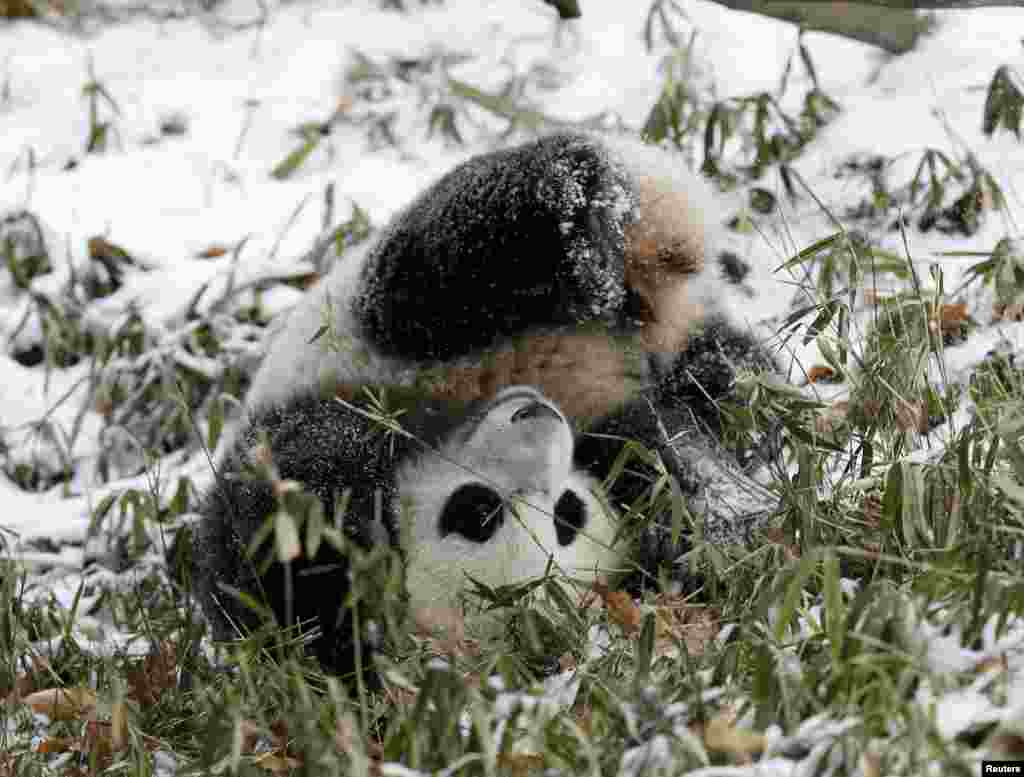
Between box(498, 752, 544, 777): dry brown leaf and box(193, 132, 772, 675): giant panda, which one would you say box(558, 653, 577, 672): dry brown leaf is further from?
box(498, 752, 544, 777): dry brown leaf

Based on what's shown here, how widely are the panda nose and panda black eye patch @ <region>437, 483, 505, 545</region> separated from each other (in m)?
0.13

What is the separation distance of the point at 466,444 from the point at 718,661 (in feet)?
2.19

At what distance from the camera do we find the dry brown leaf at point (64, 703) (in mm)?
2217

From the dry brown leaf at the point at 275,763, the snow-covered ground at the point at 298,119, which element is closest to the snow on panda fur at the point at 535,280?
the dry brown leaf at the point at 275,763

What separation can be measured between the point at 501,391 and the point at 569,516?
240mm

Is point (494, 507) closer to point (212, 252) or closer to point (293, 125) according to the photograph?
point (212, 252)

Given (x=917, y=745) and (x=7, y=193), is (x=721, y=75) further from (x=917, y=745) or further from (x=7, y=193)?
(x=917, y=745)

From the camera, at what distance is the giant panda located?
6.98 ft

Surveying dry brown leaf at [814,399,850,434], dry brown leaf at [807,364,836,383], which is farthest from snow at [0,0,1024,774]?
dry brown leaf at [814,399,850,434]

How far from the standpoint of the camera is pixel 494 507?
215 cm

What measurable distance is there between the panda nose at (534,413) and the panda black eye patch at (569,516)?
6.7 inches

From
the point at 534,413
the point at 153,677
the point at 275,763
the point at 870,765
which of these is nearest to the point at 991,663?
the point at 870,765

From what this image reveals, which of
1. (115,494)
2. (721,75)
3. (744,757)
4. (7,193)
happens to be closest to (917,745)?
(744,757)

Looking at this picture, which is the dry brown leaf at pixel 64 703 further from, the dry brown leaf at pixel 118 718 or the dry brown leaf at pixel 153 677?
the dry brown leaf at pixel 118 718
